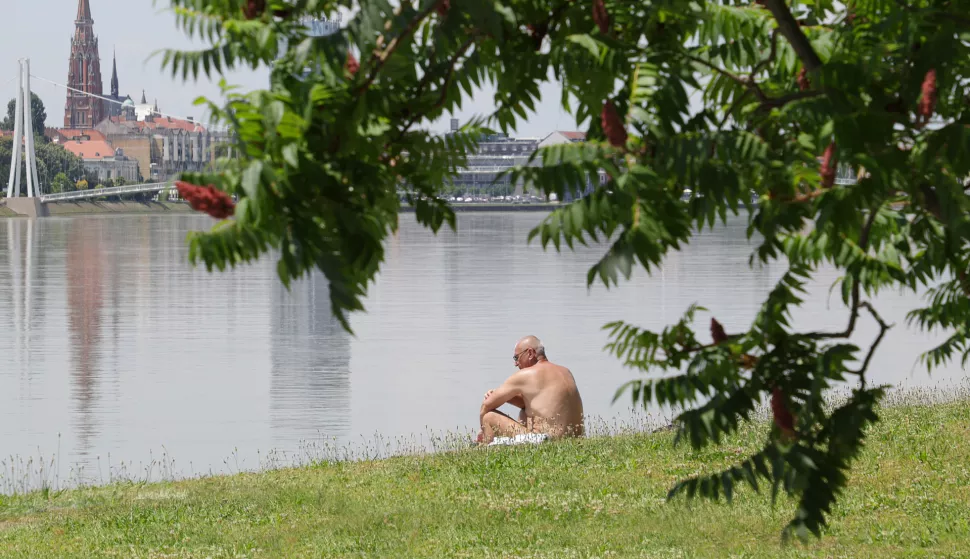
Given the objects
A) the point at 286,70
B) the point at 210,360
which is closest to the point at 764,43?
the point at 286,70

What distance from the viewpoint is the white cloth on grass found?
46.1 feet

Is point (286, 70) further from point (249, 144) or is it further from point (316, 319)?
point (316, 319)

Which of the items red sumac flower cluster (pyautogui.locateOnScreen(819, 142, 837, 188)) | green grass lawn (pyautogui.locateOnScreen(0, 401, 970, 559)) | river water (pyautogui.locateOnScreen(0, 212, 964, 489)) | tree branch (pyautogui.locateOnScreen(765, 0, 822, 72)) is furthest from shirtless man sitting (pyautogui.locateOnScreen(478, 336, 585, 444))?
red sumac flower cluster (pyautogui.locateOnScreen(819, 142, 837, 188))

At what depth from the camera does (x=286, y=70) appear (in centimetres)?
394

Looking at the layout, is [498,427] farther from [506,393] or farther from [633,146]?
[633,146]

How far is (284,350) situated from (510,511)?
21790mm

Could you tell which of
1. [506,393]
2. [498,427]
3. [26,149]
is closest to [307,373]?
[498,427]

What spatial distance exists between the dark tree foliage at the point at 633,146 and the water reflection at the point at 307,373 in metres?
10.6

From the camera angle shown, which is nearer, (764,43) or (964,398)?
(764,43)

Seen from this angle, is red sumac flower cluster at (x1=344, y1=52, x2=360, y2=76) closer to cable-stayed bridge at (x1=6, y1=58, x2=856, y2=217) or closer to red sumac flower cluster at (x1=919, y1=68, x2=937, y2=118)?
red sumac flower cluster at (x1=919, y1=68, x2=937, y2=118)

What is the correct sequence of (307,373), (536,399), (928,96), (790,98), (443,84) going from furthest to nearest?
(307,373) < (536,399) < (790,98) < (443,84) < (928,96)

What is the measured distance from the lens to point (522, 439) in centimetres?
1432

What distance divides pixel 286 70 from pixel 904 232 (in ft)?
10.4

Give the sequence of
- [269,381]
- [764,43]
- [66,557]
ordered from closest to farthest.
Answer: [764,43], [66,557], [269,381]
